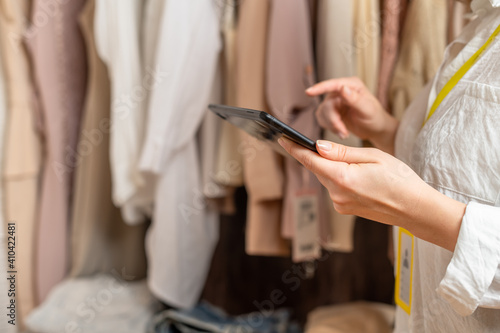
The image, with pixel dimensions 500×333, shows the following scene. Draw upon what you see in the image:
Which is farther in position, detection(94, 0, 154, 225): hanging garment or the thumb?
detection(94, 0, 154, 225): hanging garment

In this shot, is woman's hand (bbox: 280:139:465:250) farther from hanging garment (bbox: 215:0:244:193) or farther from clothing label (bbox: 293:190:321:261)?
hanging garment (bbox: 215:0:244:193)

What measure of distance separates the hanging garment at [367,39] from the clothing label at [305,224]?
0.30m

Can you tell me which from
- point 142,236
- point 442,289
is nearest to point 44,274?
point 142,236

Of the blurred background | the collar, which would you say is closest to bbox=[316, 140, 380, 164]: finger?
the collar

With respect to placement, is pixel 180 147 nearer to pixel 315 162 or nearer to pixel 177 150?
pixel 177 150

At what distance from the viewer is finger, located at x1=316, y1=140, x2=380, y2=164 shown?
0.46 metres

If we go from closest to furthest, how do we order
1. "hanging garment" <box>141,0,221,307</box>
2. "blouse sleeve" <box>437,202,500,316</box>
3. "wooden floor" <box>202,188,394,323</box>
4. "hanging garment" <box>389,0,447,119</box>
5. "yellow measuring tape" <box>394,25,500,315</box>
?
"blouse sleeve" <box>437,202,500,316</box>, "yellow measuring tape" <box>394,25,500,315</box>, "hanging garment" <box>389,0,447,119</box>, "hanging garment" <box>141,0,221,307</box>, "wooden floor" <box>202,188,394,323</box>

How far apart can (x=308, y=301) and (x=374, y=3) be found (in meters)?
0.92

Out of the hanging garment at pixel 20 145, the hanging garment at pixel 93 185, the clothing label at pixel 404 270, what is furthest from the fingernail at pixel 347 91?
the hanging garment at pixel 20 145

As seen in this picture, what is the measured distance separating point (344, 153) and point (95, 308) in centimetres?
95

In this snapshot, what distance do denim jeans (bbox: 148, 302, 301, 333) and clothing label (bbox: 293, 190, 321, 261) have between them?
0.96ft

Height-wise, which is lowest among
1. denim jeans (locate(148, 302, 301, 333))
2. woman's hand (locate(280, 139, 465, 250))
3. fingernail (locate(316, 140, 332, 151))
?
denim jeans (locate(148, 302, 301, 333))

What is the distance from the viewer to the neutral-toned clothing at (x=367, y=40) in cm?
99

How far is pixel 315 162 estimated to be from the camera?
46cm
